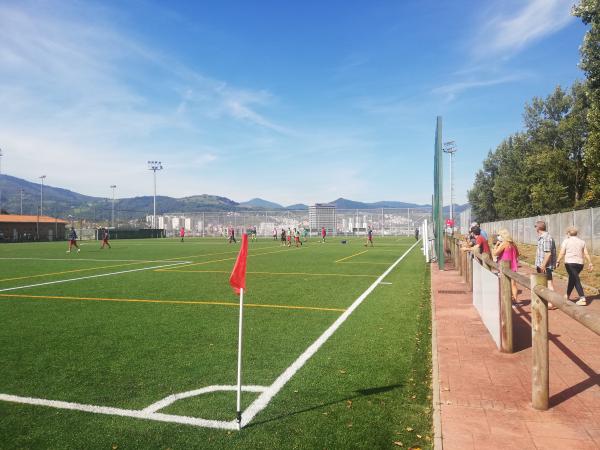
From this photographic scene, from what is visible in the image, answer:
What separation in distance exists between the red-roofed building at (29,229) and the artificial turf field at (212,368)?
2440 inches

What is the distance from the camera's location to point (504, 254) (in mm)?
10188

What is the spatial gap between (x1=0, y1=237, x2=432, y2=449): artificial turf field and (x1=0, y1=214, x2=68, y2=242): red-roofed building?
203ft

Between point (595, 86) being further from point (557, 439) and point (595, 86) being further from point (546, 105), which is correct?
point (557, 439)

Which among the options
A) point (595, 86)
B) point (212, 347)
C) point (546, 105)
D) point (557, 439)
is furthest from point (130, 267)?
point (546, 105)

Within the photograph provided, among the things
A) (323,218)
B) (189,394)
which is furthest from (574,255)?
(323,218)

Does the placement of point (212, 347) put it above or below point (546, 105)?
below

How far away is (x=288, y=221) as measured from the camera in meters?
79.3

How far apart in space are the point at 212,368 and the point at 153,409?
1273 millimetres

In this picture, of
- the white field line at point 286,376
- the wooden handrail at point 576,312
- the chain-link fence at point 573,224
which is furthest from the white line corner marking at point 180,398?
the chain-link fence at point 573,224

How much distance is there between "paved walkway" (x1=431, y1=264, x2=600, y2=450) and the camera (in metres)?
3.60

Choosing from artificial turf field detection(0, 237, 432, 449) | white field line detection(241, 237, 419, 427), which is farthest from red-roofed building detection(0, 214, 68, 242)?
white field line detection(241, 237, 419, 427)

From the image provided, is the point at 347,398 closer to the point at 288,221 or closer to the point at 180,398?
the point at 180,398

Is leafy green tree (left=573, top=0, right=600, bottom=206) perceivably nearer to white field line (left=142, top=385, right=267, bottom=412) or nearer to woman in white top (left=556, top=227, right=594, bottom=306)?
woman in white top (left=556, top=227, right=594, bottom=306)

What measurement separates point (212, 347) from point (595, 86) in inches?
1288
